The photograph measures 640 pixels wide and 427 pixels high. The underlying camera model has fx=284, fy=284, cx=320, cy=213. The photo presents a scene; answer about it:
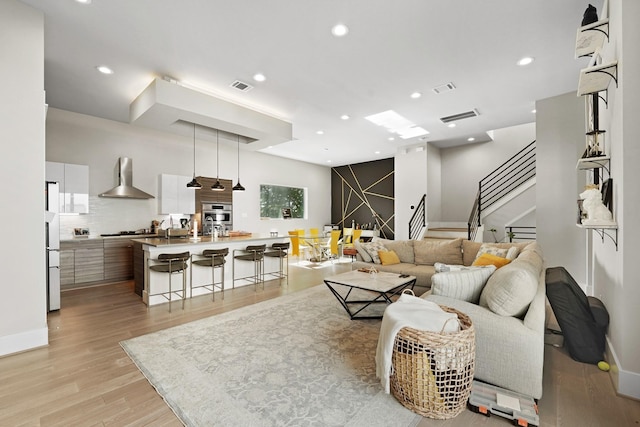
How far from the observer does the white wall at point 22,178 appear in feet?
8.95

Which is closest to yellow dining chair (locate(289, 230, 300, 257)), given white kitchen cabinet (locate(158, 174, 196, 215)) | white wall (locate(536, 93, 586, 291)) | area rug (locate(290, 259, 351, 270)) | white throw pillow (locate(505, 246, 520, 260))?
area rug (locate(290, 259, 351, 270))

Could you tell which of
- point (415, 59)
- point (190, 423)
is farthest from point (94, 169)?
point (415, 59)

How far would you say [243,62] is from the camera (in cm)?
378

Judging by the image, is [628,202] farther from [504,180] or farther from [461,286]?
[504,180]

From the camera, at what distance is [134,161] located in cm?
635

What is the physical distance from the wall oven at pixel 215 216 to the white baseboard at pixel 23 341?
4306 millimetres

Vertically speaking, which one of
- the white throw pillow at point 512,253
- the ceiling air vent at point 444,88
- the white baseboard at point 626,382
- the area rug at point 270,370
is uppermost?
the ceiling air vent at point 444,88

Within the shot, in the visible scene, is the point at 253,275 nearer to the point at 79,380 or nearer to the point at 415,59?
the point at 79,380

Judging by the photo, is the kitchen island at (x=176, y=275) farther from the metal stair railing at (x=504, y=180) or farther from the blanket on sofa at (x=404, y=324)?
the metal stair railing at (x=504, y=180)

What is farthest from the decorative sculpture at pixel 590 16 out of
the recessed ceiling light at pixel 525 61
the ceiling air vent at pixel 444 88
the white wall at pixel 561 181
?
the white wall at pixel 561 181

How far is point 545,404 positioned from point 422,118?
5.25 m

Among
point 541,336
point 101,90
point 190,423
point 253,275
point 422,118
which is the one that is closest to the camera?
point 190,423

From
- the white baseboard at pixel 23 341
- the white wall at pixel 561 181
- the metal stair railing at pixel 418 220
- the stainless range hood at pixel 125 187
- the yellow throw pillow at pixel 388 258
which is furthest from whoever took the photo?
the metal stair railing at pixel 418 220

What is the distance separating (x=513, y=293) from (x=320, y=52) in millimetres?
3311
